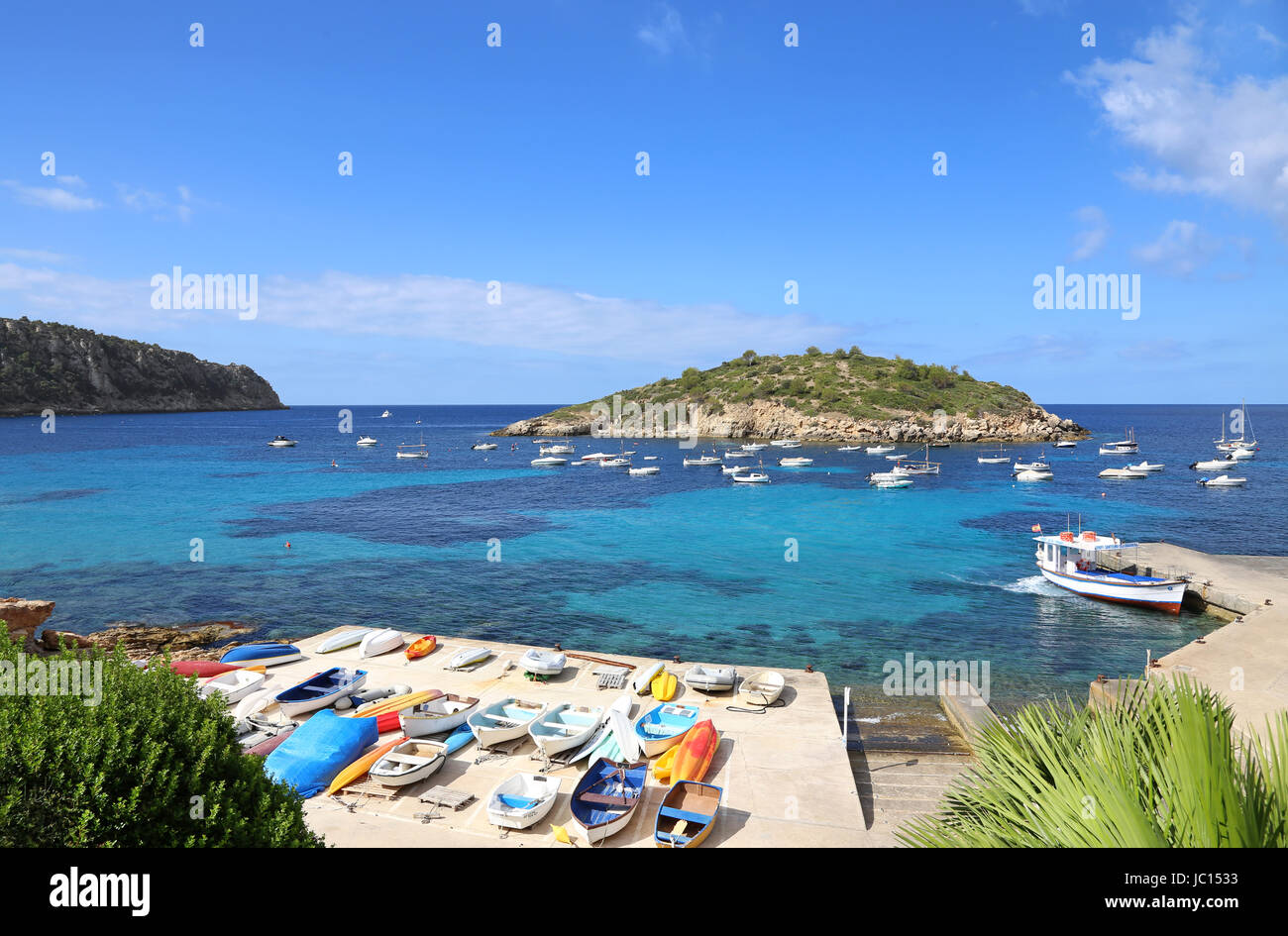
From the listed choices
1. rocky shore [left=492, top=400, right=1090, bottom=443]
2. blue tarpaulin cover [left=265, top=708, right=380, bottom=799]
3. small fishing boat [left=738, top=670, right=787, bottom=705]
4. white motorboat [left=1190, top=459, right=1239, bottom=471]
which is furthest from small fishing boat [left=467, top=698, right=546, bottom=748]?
rocky shore [left=492, top=400, right=1090, bottom=443]

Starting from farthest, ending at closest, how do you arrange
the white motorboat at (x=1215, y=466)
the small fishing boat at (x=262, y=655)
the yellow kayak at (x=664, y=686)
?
the white motorboat at (x=1215, y=466)
the small fishing boat at (x=262, y=655)
the yellow kayak at (x=664, y=686)

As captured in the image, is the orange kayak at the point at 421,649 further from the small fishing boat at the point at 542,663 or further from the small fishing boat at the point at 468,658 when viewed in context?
the small fishing boat at the point at 542,663

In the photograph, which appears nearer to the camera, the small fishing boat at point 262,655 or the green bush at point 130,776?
the green bush at point 130,776

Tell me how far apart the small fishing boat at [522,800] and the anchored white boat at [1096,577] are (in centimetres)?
3246

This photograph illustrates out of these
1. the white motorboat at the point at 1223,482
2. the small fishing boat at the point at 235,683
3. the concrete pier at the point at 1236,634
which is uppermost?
the white motorboat at the point at 1223,482

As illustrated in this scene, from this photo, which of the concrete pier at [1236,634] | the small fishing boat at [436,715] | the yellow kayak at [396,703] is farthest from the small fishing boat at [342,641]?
the concrete pier at [1236,634]

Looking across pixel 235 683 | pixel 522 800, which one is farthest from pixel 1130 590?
pixel 235 683

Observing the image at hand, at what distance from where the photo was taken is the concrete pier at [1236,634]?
19.5m

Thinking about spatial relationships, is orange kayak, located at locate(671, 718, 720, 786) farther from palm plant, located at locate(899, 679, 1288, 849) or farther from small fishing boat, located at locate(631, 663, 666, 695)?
palm plant, located at locate(899, 679, 1288, 849)

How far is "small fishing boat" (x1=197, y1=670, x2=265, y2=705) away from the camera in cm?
2058
